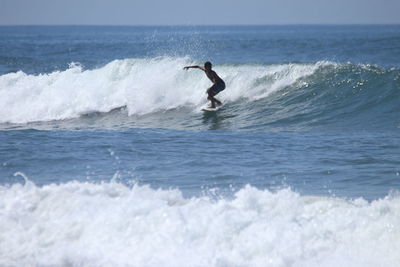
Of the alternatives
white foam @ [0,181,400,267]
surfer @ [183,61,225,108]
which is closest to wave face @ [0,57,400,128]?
surfer @ [183,61,225,108]

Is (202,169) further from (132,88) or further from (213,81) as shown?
(132,88)

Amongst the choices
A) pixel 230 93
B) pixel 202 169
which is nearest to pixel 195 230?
pixel 202 169

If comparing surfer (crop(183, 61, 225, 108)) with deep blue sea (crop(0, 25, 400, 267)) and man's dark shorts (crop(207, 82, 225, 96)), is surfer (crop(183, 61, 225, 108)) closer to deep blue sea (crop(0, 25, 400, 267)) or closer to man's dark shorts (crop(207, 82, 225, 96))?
man's dark shorts (crop(207, 82, 225, 96))

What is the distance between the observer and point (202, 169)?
1005cm

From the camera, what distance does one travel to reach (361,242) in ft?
23.1

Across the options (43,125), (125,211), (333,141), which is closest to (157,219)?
(125,211)

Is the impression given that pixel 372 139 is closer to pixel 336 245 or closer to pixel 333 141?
pixel 333 141

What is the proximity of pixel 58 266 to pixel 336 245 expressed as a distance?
9.49 ft

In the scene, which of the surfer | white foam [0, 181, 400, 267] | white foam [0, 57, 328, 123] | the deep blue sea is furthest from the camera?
white foam [0, 57, 328, 123]

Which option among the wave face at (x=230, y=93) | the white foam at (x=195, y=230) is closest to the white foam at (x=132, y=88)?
the wave face at (x=230, y=93)

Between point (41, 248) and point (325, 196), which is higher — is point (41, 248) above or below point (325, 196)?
below

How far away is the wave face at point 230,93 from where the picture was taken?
50.4 ft

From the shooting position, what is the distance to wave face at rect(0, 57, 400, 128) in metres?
15.4

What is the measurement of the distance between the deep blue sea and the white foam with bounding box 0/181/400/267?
2 cm
